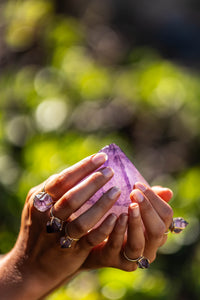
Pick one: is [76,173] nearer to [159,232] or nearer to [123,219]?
[123,219]

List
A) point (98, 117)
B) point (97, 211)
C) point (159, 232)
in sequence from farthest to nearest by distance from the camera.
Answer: point (98, 117), point (159, 232), point (97, 211)

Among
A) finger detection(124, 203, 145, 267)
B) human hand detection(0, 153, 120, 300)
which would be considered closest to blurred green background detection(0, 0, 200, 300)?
human hand detection(0, 153, 120, 300)

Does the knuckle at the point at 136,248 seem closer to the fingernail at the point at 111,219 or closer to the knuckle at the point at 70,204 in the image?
the fingernail at the point at 111,219

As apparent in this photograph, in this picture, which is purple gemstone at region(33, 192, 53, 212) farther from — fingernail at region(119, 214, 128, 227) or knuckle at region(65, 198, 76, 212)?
fingernail at region(119, 214, 128, 227)

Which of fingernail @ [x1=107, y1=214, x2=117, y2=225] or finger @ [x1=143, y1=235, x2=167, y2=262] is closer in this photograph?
fingernail @ [x1=107, y1=214, x2=117, y2=225]

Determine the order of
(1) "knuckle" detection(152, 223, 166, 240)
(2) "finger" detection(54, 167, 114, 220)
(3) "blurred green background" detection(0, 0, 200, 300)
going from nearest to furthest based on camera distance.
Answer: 1. (2) "finger" detection(54, 167, 114, 220)
2. (1) "knuckle" detection(152, 223, 166, 240)
3. (3) "blurred green background" detection(0, 0, 200, 300)

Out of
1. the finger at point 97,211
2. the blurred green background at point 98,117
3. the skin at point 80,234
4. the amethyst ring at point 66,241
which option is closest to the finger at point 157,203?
the skin at point 80,234

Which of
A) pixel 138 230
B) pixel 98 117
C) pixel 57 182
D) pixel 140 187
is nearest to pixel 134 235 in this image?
pixel 138 230
